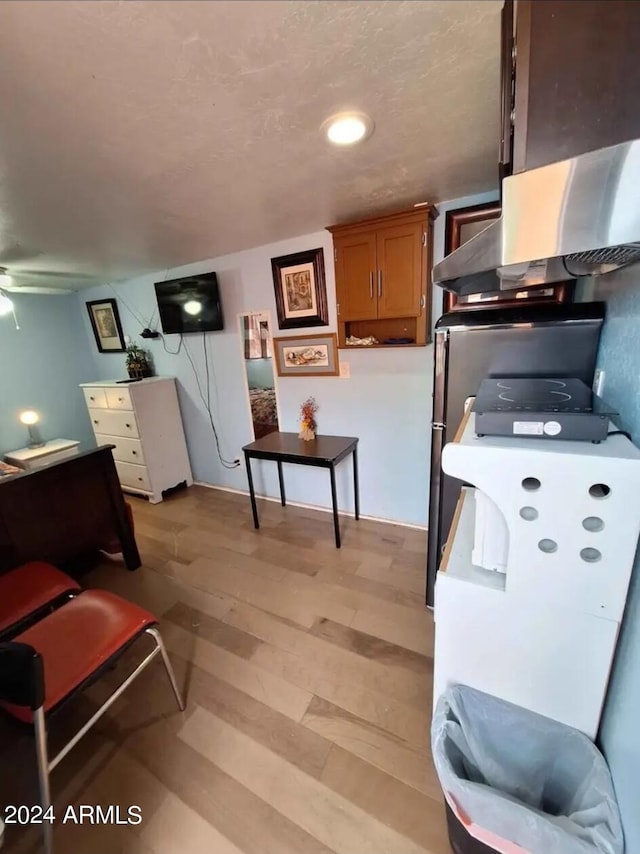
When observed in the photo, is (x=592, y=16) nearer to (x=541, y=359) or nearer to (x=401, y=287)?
(x=541, y=359)

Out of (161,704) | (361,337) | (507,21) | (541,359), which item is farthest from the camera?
(361,337)

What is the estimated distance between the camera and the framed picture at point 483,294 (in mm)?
1600

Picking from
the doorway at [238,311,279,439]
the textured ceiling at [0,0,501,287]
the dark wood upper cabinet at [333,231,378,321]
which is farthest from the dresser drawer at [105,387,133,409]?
the dark wood upper cabinet at [333,231,378,321]

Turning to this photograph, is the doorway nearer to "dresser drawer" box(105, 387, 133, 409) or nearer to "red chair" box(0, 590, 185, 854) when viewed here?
"dresser drawer" box(105, 387, 133, 409)

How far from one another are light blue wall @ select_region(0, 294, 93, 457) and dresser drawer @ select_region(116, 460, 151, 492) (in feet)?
3.67

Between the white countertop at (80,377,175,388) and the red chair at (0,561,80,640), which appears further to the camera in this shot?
the white countertop at (80,377,175,388)

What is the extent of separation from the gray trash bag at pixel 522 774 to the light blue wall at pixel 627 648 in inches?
1.7

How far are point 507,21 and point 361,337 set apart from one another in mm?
1781

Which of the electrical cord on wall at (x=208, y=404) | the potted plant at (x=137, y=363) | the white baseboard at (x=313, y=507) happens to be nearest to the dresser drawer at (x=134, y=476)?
the white baseboard at (x=313, y=507)

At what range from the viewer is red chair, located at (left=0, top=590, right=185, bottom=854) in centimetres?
93

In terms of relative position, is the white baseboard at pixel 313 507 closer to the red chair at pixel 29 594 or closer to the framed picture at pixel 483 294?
the framed picture at pixel 483 294

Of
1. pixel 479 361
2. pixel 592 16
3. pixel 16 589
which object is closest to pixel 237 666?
pixel 16 589

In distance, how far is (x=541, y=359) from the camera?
136 centimetres

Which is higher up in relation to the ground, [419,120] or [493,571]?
[419,120]
